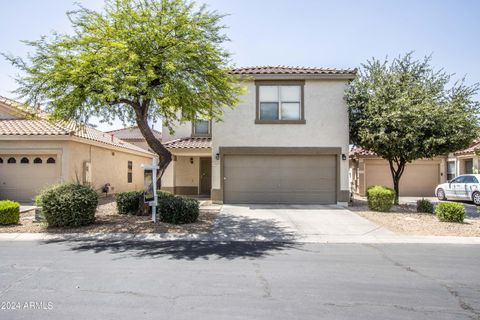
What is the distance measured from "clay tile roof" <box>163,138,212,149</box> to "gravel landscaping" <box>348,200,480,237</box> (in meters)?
9.35

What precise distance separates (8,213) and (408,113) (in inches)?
585

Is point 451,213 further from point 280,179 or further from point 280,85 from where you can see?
point 280,85

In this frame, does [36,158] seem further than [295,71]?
Yes

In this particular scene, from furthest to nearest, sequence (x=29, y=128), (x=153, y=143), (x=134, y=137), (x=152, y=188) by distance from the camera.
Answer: (x=134, y=137) → (x=29, y=128) → (x=153, y=143) → (x=152, y=188)

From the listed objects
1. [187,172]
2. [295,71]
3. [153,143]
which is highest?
[295,71]

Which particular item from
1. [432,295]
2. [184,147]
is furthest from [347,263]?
[184,147]

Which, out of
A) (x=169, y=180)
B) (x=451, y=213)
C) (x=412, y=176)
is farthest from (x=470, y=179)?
(x=169, y=180)

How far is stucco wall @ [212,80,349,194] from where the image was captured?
50.8ft

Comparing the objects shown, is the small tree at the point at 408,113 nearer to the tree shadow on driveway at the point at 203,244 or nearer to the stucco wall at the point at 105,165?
the tree shadow on driveway at the point at 203,244

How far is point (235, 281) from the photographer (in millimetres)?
5602

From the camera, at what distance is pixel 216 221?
11320 millimetres

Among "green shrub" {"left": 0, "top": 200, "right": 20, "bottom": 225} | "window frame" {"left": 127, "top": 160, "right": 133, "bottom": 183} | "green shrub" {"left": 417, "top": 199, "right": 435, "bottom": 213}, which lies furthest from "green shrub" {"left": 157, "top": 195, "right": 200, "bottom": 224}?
"window frame" {"left": 127, "top": 160, "right": 133, "bottom": 183}

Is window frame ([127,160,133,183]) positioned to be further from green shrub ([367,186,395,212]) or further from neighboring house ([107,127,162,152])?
green shrub ([367,186,395,212])

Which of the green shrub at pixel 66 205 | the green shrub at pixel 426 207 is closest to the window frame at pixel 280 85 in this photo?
the green shrub at pixel 426 207
